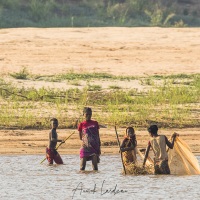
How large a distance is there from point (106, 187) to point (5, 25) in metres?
13.6

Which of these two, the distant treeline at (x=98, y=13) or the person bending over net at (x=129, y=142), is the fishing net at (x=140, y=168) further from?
the distant treeline at (x=98, y=13)

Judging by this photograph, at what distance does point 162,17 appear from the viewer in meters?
29.0

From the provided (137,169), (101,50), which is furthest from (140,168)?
(101,50)

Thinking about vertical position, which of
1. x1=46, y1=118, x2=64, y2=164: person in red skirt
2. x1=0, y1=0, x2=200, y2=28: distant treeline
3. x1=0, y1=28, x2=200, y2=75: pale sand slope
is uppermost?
x1=0, y1=0, x2=200, y2=28: distant treeline

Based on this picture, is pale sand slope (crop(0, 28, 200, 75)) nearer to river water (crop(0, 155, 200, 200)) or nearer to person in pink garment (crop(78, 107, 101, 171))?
river water (crop(0, 155, 200, 200))

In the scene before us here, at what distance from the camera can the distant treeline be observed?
2673cm

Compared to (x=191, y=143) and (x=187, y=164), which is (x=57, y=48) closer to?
(x=191, y=143)

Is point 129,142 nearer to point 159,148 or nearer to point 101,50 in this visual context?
point 159,148

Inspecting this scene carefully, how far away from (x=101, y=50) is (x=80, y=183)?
10.6 meters

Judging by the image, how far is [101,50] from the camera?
23.1m

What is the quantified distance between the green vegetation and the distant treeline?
6607 millimetres

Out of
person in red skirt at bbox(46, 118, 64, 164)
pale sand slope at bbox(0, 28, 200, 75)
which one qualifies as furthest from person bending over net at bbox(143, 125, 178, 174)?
pale sand slope at bbox(0, 28, 200, 75)

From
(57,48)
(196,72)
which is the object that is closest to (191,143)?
(196,72)

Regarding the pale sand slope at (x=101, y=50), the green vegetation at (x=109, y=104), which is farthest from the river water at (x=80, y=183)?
the pale sand slope at (x=101, y=50)
